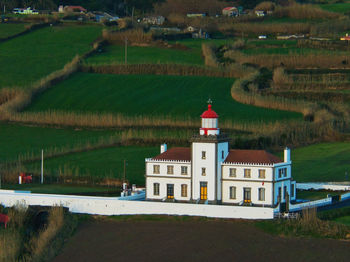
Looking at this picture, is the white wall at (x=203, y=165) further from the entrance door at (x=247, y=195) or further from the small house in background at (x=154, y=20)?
the small house in background at (x=154, y=20)

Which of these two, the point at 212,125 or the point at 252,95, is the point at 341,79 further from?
the point at 212,125

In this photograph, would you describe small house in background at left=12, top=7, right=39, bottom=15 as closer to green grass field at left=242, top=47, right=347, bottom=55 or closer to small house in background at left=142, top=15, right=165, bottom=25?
small house in background at left=142, top=15, right=165, bottom=25

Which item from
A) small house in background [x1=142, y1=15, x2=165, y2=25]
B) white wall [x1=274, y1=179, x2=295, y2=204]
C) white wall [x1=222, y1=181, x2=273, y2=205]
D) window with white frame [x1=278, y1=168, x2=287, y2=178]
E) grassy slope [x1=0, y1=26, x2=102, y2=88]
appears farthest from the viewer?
small house in background [x1=142, y1=15, x2=165, y2=25]

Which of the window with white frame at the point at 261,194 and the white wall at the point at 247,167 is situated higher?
the white wall at the point at 247,167

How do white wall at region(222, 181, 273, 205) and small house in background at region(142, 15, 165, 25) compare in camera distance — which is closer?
white wall at region(222, 181, 273, 205)

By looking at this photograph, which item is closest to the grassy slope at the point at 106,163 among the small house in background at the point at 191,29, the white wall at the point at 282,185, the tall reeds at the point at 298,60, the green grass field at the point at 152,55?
the white wall at the point at 282,185

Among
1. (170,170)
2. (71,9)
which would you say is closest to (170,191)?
(170,170)

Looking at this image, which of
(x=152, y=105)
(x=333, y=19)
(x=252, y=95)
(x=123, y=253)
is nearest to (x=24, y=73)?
(x=152, y=105)

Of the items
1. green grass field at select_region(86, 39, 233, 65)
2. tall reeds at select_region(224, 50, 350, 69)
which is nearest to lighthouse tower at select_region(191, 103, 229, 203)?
tall reeds at select_region(224, 50, 350, 69)
